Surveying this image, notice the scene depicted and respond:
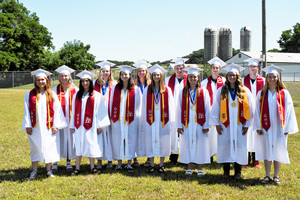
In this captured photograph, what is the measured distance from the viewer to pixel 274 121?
5.35m

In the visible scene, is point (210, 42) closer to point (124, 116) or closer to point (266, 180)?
point (124, 116)

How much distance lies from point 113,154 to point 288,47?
74779 millimetres

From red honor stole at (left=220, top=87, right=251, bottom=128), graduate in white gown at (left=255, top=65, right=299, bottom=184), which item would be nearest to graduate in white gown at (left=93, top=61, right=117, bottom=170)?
red honor stole at (left=220, top=87, right=251, bottom=128)

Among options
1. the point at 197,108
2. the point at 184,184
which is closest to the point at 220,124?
the point at 197,108

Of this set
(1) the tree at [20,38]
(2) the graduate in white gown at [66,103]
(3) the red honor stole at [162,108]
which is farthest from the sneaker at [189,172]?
(1) the tree at [20,38]

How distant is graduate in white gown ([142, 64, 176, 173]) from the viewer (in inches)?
240

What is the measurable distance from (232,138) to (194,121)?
0.77 meters

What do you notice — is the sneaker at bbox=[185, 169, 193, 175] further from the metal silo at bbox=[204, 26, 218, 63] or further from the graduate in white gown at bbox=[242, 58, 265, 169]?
the metal silo at bbox=[204, 26, 218, 63]

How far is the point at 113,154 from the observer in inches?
247

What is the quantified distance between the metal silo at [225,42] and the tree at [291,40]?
19.6 metres

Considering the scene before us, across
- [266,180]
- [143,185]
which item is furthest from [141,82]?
[266,180]

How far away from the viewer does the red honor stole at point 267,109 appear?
17.4ft

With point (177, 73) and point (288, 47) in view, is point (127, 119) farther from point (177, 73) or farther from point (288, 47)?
point (288, 47)

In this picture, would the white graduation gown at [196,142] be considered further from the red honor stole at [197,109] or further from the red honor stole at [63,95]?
the red honor stole at [63,95]
